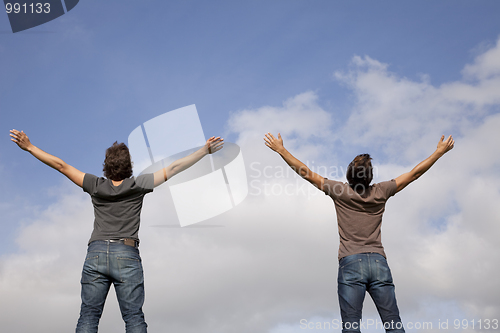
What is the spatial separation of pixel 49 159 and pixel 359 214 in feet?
15.4

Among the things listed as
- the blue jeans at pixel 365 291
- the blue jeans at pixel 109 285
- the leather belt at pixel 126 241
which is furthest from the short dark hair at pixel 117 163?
the blue jeans at pixel 365 291

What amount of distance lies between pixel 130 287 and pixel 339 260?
3.05m

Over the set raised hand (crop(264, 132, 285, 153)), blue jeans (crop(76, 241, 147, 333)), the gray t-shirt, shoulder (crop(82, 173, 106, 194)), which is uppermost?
raised hand (crop(264, 132, 285, 153))

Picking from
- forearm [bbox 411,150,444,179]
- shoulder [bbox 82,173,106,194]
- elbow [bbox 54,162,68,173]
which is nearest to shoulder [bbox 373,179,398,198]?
forearm [bbox 411,150,444,179]

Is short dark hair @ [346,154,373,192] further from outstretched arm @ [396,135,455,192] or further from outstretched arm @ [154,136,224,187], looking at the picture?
outstretched arm @ [154,136,224,187]

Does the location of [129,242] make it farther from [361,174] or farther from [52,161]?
[361,174]

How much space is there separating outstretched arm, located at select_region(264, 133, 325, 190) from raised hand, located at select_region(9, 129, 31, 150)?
3.79 meters

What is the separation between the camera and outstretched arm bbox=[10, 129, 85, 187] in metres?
6.13

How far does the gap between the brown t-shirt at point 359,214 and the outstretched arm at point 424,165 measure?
217mm

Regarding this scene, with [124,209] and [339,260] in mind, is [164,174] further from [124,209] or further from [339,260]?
[339,260]

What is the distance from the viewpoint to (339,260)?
638 centimetres

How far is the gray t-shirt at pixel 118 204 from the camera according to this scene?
5.75 m

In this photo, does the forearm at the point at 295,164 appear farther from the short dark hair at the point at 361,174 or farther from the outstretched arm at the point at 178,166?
the outstretched arm at the point at 178,166

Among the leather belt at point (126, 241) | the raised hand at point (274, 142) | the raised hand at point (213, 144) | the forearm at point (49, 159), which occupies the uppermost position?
the raised hand at point (274, 142)
